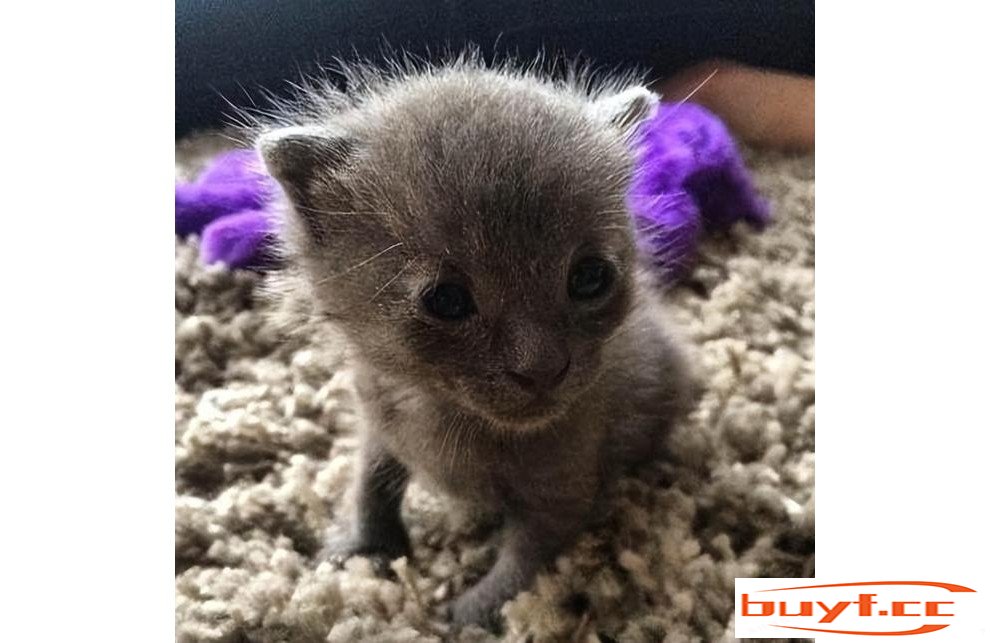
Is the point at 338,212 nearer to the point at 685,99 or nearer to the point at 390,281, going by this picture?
the point at 390,281

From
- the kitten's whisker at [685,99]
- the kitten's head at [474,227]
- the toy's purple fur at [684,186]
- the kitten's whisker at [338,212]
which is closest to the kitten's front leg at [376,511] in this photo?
the kitten's head at [474,227]

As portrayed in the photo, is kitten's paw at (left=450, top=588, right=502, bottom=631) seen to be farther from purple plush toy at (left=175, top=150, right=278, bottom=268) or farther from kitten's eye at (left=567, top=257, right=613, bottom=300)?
purple plush toy at (left=175, top=150, right=278, bottom=268)

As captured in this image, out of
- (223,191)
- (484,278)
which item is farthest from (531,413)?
(223,191)
